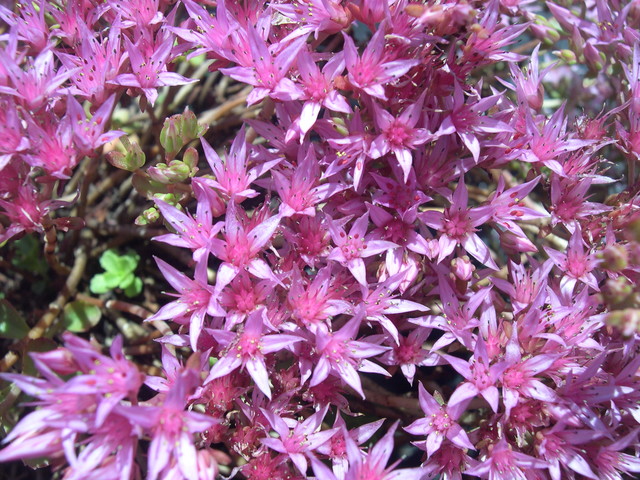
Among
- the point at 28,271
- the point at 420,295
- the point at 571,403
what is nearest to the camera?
the point at 571,403

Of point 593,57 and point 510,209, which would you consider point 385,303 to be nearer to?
point 510,209

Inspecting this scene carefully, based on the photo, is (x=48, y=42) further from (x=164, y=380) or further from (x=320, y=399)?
(x=320, y=399)

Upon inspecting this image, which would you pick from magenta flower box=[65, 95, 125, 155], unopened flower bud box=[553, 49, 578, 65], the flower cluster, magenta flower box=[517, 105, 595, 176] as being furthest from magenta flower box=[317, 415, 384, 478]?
unopened flower bud box=[553, 49, 578, 65]

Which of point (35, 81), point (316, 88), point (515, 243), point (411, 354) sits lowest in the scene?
point (411, 354)

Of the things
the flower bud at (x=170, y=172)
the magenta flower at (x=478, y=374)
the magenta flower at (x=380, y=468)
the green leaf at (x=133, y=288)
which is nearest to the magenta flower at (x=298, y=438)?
the magenta flower at (x=380, y=468)

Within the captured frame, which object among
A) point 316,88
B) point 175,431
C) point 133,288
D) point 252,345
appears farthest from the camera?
point 133,288

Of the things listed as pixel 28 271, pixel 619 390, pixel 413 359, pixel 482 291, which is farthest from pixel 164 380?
pixel 619 390

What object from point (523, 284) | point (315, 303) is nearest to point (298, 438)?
point (315, 303)
